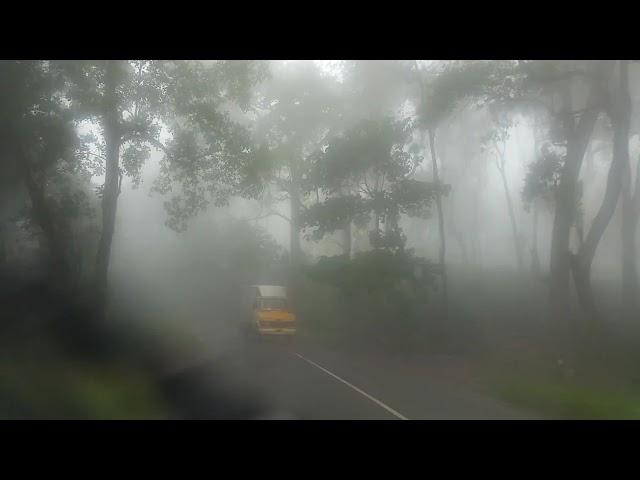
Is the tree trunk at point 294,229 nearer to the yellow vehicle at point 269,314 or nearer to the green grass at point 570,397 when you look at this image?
the yellow vehicle at point 269,314

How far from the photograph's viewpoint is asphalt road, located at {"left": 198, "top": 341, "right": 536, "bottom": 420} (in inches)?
409

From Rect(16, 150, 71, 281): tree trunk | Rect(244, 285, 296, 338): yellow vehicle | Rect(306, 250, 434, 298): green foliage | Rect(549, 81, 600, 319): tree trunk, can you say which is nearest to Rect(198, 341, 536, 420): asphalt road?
Rect(306, 250, 434, 298): green foliage

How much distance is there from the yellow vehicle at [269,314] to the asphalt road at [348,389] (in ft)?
11.4

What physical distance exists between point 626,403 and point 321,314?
2102 centimetres

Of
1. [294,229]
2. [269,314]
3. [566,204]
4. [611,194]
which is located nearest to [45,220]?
[269,314]

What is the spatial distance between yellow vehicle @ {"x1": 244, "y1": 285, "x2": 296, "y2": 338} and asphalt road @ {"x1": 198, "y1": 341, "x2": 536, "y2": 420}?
3486 millimetres

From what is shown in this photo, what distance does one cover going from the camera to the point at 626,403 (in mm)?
11891

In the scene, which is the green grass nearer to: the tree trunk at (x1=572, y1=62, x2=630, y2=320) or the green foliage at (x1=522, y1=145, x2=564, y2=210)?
the tree trunk at (x1=572, y1=62, x2=630, y2=320)

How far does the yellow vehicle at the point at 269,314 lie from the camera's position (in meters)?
23.7

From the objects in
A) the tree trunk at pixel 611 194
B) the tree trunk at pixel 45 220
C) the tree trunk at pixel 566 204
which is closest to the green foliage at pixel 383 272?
the tree trunk at pixel 566 204

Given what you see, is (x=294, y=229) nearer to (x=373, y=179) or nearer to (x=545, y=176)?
(x=373, y=179)

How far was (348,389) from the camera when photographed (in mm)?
13055

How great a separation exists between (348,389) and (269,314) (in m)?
11.2

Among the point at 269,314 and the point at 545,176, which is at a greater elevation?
the point at 545,176
